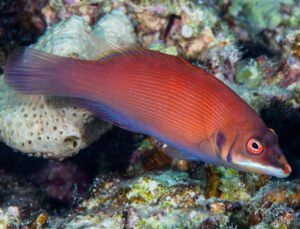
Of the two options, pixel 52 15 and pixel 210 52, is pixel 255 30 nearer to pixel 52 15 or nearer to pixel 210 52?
pixel 210 52

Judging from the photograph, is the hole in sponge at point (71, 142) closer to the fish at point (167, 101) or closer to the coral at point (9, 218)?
the fish at point (167, 101)

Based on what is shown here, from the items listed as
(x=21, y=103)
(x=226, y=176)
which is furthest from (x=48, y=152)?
(x=226, y=176)

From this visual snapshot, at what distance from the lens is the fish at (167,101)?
306 cm

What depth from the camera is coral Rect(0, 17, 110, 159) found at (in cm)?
440

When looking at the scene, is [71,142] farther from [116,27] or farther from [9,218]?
[116,27]

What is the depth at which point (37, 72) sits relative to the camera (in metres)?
3.71

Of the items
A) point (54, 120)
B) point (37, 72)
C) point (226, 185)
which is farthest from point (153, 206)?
point (37, 72)

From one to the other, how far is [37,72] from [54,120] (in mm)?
870

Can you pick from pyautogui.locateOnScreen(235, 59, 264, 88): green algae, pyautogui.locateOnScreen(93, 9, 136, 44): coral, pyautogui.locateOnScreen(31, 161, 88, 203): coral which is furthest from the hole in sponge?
pyautogui.locateOnScreen(235, 59, 264, 88): green algae

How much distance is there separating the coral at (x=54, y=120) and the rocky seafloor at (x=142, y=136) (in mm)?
13

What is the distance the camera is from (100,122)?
183 inches

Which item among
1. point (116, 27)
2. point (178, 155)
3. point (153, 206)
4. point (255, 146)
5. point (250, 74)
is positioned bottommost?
point (153, 206)

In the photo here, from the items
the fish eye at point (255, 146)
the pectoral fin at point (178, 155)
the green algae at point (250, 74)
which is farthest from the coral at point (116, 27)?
the fish eye at point (255, 146)

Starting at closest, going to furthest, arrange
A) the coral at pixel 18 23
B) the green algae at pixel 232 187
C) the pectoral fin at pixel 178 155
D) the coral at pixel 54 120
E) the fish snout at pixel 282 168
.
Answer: the fish snout at pixel 282 168 → the pectoral fin at pixel 178 155 → the green algae at pixel 232 187 → the coral at pixel 54 120 → the coral at pixel 18 23
